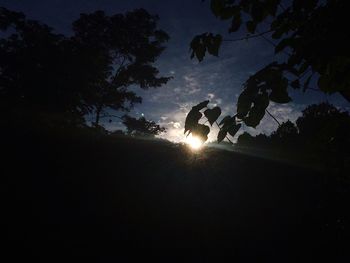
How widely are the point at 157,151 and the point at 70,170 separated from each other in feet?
11.3

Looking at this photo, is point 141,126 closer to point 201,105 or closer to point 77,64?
point 77,64

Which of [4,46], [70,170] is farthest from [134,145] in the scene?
[4,46]

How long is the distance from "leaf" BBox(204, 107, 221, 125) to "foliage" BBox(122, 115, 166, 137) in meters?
17.8

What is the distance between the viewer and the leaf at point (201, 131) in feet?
3.76

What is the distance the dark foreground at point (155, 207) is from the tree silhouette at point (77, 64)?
18.4 feet

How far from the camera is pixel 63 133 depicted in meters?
9.50

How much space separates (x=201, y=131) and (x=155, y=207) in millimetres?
5726

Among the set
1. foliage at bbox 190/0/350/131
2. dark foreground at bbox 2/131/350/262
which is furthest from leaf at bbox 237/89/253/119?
dark foreground at bbox 2/131/350/262

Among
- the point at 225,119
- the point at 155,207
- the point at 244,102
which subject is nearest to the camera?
the point at 244,102

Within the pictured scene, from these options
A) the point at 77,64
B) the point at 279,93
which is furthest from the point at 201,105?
the point at 77,64

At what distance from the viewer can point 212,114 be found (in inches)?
42.7

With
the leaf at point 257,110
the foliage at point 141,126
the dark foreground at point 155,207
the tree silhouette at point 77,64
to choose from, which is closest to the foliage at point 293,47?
the leaf at point 257,110

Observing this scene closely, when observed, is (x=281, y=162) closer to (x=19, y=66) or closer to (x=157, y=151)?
(x=157, y=151)

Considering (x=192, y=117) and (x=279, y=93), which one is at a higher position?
(x=279, y=93)
